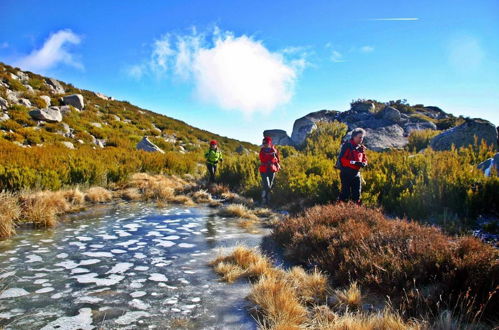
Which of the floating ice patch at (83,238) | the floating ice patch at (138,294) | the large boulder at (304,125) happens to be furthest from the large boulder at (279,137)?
the floating ice patch at (138,294)

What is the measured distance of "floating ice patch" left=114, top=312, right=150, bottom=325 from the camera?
2.99m

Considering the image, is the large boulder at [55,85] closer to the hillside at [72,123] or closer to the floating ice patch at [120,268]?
the hillside at [72,123]

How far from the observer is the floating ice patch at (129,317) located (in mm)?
2986

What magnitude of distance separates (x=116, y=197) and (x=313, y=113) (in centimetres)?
1527

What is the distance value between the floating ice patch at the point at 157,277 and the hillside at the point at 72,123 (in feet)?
42.0

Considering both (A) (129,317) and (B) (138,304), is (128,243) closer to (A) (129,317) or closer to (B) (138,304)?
(B) (138,304)

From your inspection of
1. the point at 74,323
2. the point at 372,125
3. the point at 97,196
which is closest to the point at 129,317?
the point at 74,323

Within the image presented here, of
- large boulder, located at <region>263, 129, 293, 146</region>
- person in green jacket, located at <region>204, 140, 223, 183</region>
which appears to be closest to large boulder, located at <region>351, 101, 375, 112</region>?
large boulder, located at <region>263, 129, 293, 146</region>

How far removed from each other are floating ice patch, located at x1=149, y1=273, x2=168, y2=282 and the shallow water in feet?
0.04

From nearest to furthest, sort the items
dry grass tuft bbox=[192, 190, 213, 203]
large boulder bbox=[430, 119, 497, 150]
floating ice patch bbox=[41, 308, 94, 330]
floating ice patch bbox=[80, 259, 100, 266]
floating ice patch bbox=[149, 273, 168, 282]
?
floating ice patch bbox=[41, 308, 94, 330], floating ice patch bbox=[149, 273, 168, 282], floating ice patch bbox=[80, 259, 100, 266], dry grass tuft bbox=[192, 190, 213, 203], large boulder bbox=[430, 119, 497, 150]

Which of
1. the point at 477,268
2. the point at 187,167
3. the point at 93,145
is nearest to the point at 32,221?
the point at 477,268

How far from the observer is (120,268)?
14.4 feet

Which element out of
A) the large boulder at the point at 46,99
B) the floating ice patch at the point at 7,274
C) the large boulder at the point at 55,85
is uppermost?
the large boulder at the point at 55,85

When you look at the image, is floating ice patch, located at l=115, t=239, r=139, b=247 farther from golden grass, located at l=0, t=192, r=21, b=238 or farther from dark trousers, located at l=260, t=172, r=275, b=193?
dark trousers, located at l=260, t=172, r=275, b=193
